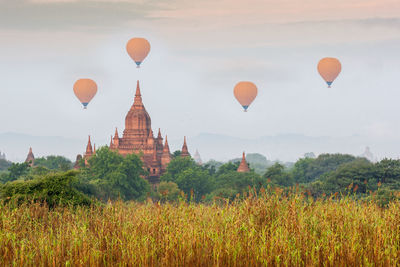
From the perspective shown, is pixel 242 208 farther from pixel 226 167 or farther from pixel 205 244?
pixel 226 167

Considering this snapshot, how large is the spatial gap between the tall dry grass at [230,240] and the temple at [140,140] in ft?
219

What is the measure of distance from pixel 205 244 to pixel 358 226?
3.12 m

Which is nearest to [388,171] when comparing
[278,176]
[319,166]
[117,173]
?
[278,176]

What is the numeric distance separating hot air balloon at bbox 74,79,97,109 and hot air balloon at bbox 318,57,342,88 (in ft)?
90.3

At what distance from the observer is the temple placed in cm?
7906

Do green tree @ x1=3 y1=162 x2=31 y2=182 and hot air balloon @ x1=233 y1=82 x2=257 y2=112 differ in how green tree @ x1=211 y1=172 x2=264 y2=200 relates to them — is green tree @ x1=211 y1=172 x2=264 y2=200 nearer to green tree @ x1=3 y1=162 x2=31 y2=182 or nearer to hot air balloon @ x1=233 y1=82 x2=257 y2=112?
hot air balloon @ x1=233 y1=82 x2=257 y2=112

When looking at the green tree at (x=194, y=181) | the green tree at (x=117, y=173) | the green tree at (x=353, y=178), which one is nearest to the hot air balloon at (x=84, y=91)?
the green tree at (x=117, y=173)

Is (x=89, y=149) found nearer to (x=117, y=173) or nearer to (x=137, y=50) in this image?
(x=137, y=50)

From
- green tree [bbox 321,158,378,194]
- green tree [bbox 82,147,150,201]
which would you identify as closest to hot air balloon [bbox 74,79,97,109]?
green tree [bbox 82,147,150,201]

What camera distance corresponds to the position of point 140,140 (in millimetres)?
81562

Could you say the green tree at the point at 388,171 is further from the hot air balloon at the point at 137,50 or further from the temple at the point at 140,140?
the temple at the point at 140,140

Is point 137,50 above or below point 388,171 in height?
above

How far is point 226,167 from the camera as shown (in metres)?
75.5

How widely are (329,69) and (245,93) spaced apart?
1003 cm
